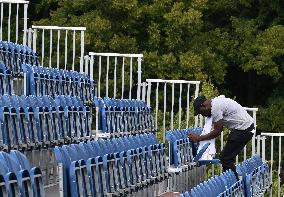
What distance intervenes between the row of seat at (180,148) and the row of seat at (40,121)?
86 centimetres

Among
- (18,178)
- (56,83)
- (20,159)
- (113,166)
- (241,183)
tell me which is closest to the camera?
(18,178)

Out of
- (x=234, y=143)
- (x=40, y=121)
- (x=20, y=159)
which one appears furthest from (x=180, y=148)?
(x=20, y=159)

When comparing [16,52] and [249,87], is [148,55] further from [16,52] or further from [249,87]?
[16,52]

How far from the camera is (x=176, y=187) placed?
742cm

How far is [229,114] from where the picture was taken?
299 inches

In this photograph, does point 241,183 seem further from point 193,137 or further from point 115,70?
point 115,70

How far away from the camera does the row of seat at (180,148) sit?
7496 millimetres

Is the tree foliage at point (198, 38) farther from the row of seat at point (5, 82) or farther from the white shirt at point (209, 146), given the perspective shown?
the row of seat at point (5, 82)

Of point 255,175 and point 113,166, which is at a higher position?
point 113,166

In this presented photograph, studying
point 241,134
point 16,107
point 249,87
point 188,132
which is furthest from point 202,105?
point 249,87

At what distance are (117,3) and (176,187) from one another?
11.6 m

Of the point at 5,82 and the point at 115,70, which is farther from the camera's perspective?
the point at 115,70

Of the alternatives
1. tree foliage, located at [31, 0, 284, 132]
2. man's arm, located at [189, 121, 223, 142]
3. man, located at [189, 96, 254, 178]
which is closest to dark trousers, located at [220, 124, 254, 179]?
Answer: man, located at [189, 96, 254, 178]

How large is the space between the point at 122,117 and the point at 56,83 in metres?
0.78
